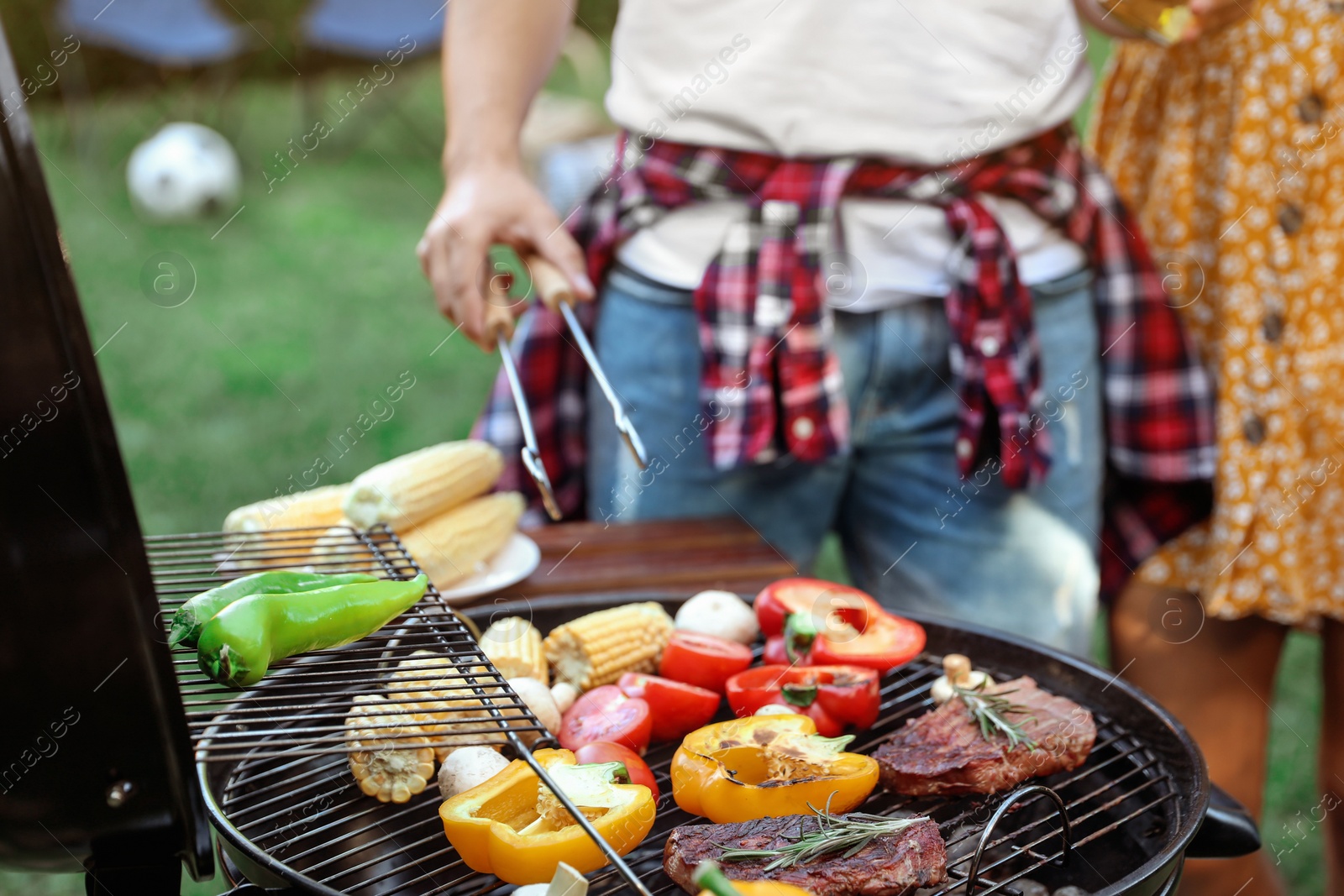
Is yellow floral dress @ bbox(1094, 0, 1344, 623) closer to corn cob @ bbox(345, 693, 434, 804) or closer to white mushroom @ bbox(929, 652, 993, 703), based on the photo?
white mushroom @ bbox(929, 652, 993, 703)

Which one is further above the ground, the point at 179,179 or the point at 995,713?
the point at 995,713

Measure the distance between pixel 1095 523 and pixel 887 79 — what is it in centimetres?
94

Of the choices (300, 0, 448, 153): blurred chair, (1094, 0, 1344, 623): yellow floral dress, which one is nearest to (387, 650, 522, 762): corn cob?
(1094, 0, 1344, 623): yellow floral dress

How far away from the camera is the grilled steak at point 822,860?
1142 mm

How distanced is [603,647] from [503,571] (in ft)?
1.58

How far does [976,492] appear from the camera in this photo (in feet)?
6.86

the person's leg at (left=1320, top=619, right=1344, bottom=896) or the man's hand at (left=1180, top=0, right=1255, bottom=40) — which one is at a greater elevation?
the man's hand at (left=1180, top=0, right=1255, bottom=40)

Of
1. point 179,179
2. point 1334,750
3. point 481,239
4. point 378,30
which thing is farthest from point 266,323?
point 1334,750

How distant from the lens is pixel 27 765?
1.06 metres

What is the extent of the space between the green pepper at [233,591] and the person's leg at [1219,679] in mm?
1689

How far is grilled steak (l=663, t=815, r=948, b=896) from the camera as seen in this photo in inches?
44.9

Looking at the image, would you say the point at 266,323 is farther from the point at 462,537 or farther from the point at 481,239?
the point at 481,239

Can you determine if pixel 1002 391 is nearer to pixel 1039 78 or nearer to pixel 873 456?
pixel 873 456

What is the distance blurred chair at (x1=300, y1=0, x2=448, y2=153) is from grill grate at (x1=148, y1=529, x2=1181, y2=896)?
7.49m
